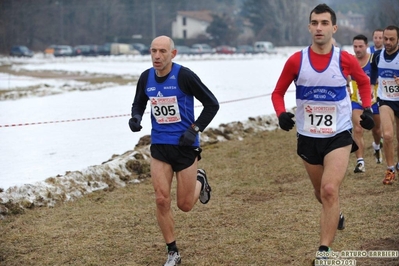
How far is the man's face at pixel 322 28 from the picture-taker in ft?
20.8

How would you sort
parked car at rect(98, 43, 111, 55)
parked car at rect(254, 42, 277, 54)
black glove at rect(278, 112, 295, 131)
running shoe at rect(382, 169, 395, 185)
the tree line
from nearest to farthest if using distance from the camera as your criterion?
1. black glove at rect(278, 112, 295, 131)
2. running shoe at rect(382, 169, 395, 185)
3. parked car at rect(98, 43, 111, 55)
4. parked car at rect(254, 42, 277, 54)
5. the tree line

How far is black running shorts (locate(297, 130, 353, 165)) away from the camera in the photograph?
253 inches

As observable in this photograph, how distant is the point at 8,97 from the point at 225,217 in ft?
58.7

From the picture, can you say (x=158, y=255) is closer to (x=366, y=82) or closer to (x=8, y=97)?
(x=366, y=82)

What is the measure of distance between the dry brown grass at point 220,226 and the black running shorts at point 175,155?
921 mm

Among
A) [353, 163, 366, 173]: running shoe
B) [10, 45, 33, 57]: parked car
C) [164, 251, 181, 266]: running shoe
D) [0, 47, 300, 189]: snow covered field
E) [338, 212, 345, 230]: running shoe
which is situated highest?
[338, 212, 345, 230]: running shoe

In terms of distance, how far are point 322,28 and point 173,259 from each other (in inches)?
99.2

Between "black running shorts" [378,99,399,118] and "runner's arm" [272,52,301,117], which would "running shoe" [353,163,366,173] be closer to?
"black running shorts" [378,99,399,118]

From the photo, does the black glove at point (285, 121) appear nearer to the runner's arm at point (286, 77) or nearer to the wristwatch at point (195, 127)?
the runner's arm at point (286, 77)

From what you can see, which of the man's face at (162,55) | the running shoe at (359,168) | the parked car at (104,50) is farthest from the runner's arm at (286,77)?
the parked car at (104,50)

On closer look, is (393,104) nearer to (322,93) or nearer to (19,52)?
(322,93)

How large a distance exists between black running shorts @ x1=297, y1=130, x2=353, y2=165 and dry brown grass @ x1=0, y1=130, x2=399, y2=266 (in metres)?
0.95

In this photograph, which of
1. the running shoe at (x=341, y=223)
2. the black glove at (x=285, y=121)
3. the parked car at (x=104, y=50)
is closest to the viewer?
the black glove at (x=285, y=121)

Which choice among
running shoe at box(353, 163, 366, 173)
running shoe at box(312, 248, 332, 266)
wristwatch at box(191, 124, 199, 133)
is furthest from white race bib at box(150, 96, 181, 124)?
running shoe at box(353, 163, 366, 173)
